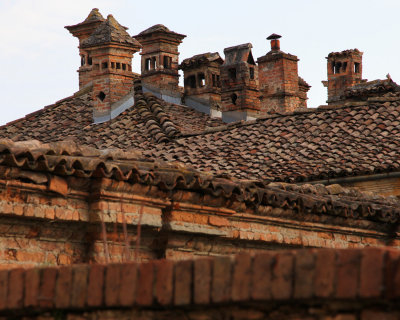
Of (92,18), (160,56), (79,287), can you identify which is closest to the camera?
(79,287)

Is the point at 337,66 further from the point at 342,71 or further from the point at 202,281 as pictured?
the point at 202,281

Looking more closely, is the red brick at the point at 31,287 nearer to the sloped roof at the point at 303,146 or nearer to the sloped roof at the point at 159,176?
the sloped roof at the point at 159,176

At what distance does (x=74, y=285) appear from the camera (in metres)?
3.75

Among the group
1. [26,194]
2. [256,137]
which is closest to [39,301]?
[26,194]

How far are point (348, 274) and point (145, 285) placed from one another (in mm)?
875

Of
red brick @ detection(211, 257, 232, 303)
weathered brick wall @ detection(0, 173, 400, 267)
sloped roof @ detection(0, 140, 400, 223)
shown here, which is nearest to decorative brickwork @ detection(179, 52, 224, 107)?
sloped roof @ detection(0, 140, 400, 223)

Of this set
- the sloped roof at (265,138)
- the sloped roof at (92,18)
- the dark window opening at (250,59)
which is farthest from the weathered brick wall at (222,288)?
the sloped roof at (92,18)

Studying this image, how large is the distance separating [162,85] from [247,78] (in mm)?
2574

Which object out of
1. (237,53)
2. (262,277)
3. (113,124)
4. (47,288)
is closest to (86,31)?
(237,53)

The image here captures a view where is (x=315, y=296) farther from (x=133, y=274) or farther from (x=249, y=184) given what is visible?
(x=249, y=184)

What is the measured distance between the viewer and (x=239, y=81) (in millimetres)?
23891

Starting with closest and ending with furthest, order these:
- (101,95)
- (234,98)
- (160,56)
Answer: (101,95)
(234,98)
(160,56)

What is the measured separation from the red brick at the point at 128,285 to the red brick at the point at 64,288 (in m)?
0.28

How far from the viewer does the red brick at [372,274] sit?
303 cm
